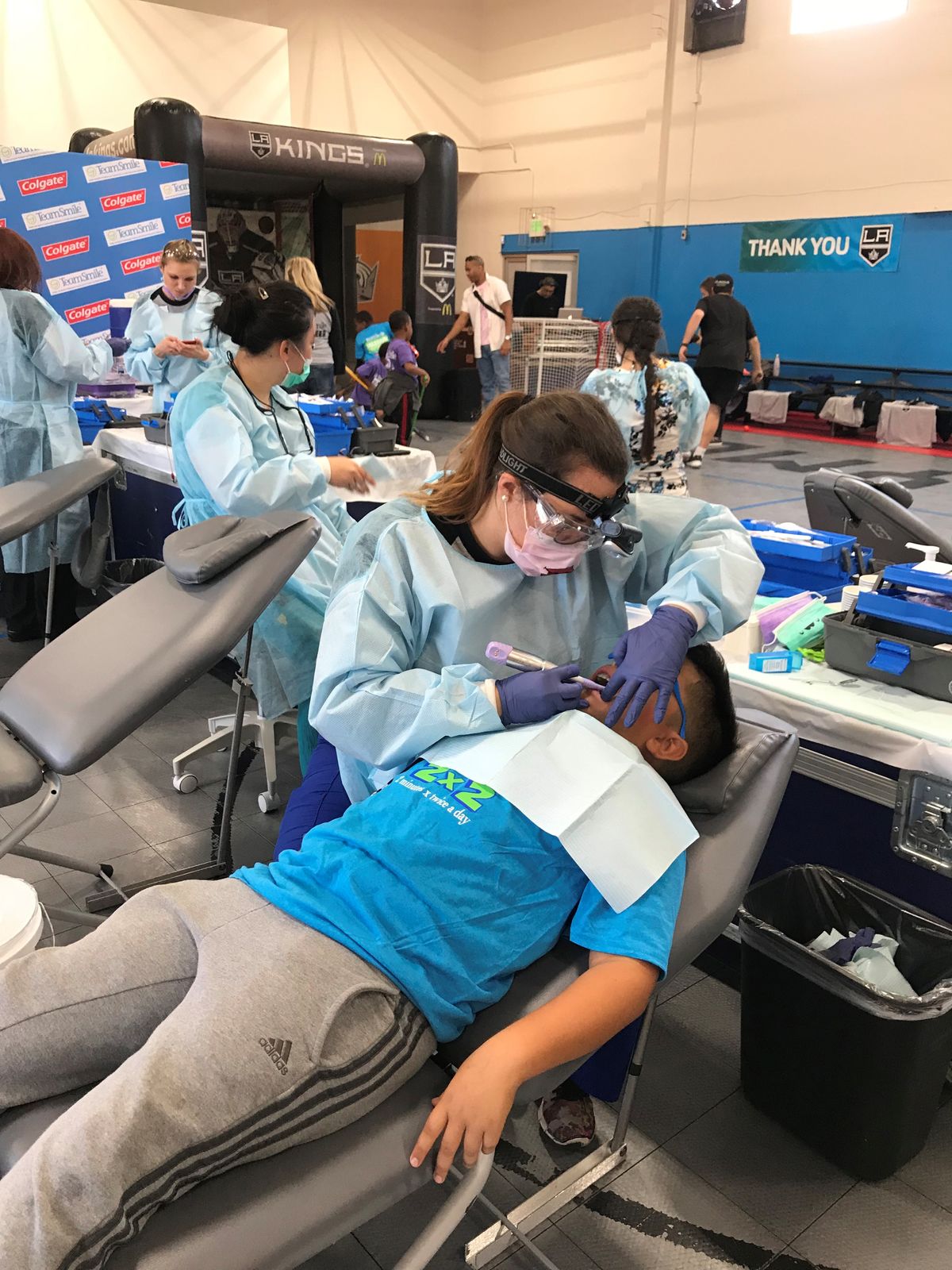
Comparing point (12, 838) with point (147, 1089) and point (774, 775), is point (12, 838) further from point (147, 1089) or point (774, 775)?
point (774, 775)

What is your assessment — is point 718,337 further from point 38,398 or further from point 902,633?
point 902,633

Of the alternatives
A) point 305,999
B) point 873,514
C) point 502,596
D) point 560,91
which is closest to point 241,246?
point 560,91

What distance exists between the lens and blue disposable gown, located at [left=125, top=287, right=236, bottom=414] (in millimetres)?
3973

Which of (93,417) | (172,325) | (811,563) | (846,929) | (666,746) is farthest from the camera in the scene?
(172,325)

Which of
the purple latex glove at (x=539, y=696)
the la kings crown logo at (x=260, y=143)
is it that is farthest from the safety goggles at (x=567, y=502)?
the la kings crown logo at (x=260, y=143)

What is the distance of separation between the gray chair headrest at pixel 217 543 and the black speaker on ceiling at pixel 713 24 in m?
11.5

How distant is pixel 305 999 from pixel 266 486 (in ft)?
5.02

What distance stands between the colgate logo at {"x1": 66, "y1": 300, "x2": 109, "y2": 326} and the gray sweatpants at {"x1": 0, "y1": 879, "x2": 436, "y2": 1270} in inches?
262

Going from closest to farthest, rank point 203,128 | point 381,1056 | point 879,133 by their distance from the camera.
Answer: point 381,1056 → point 203,128 → point 879,133

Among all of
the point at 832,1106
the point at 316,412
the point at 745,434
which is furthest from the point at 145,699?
the point at 745,434

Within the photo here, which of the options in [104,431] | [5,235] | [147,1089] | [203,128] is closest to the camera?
[147,1089]

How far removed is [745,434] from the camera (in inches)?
404

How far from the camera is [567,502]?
1.42m

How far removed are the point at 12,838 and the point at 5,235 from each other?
2862 mm
